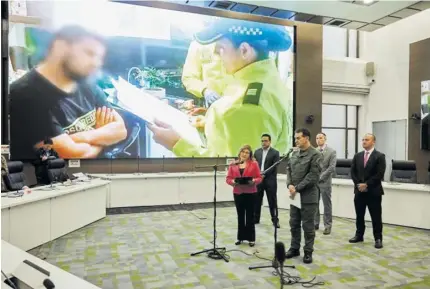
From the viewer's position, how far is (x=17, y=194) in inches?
158

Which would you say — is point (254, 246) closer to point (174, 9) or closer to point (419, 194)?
point (419, 194)

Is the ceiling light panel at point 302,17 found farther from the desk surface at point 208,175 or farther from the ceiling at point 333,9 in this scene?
the desk surface at point 208,175

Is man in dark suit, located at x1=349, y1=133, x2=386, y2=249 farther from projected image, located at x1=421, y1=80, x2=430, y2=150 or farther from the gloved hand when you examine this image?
projected image, located at x1=421, y1=80, x2=430, y2=150

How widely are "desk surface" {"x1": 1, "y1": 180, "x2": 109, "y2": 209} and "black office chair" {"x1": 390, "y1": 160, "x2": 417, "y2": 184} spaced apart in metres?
→ 5.37

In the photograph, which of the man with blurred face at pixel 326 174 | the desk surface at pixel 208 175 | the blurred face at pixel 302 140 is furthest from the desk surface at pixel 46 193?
the man with blurred face at pixel 326 174

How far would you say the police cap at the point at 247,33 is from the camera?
25.0 feet

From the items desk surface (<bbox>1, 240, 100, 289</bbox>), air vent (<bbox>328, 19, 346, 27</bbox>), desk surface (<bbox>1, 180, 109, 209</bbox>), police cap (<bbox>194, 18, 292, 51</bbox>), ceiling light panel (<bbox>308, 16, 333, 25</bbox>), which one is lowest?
desk surface (<bbox>1, 180, 109, 209</bbox>)

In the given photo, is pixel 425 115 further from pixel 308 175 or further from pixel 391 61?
pixel 308 175

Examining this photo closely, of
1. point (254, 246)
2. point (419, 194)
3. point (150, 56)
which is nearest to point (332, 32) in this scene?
point (150, 56)

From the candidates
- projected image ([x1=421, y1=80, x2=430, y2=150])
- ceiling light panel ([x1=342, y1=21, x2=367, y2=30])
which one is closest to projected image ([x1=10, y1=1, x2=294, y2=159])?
ceiling light panel ([x1=342, y1=21, x2=367, y2=30])

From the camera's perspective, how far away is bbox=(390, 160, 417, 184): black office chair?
625 cm

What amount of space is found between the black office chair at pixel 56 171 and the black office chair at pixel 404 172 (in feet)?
19.4

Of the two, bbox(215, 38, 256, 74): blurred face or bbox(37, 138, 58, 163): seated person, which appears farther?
A: bbox(215, 38, 256, 74): blurred face

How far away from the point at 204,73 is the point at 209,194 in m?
2.71
